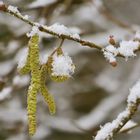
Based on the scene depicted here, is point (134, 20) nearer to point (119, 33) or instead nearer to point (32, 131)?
point (119, 33)

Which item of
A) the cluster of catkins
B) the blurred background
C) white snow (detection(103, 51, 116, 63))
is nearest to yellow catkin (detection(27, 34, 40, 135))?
the cluster of catkins

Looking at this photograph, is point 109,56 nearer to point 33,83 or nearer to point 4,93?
point 33,83

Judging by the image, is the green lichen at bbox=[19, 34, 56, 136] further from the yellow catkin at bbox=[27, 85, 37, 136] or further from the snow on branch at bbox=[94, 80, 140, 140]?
the snow on branch at bbox=[94, 80, 140, 140]

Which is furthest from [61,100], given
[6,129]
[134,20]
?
[134,20]

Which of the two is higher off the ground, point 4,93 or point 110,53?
point 4,93

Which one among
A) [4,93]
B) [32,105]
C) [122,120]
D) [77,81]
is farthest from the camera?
[77,81]

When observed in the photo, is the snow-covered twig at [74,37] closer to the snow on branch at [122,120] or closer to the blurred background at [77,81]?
the snow on branch at [122,120]

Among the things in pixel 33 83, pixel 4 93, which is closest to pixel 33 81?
pixel 33 83
